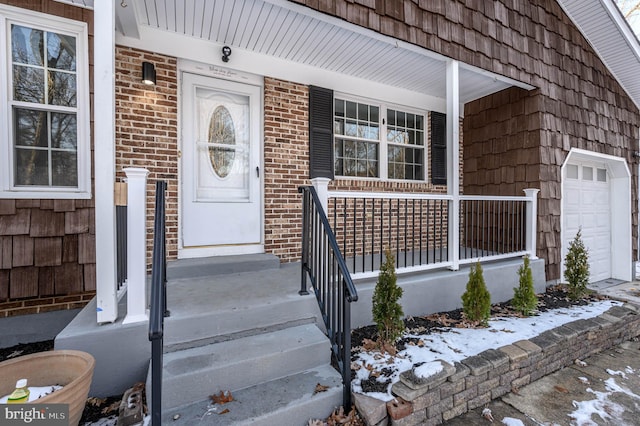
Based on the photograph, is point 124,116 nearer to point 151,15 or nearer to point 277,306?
point 151,15

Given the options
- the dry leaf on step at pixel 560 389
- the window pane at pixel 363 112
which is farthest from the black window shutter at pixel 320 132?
the dry leaf on step at pixel 560 389

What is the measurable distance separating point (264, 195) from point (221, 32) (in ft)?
5.87

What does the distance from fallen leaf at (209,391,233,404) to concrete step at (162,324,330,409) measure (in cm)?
3

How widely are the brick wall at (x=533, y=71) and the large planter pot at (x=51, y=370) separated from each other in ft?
10.9

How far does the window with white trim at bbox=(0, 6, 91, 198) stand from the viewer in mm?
2547

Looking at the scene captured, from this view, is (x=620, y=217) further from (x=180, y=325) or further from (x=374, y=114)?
(x=180, y=325)

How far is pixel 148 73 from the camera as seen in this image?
306 cm

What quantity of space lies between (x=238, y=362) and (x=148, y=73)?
2847 millimetres

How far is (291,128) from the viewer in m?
3.93

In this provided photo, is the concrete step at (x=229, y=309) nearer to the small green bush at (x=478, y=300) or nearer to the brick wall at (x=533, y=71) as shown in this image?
the small green bush at (x=478, y=300)

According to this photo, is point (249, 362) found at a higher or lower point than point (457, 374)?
higher

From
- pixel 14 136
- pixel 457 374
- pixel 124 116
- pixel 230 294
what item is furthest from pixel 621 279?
pixel 14 136

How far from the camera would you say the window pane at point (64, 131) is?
2.73 metres
